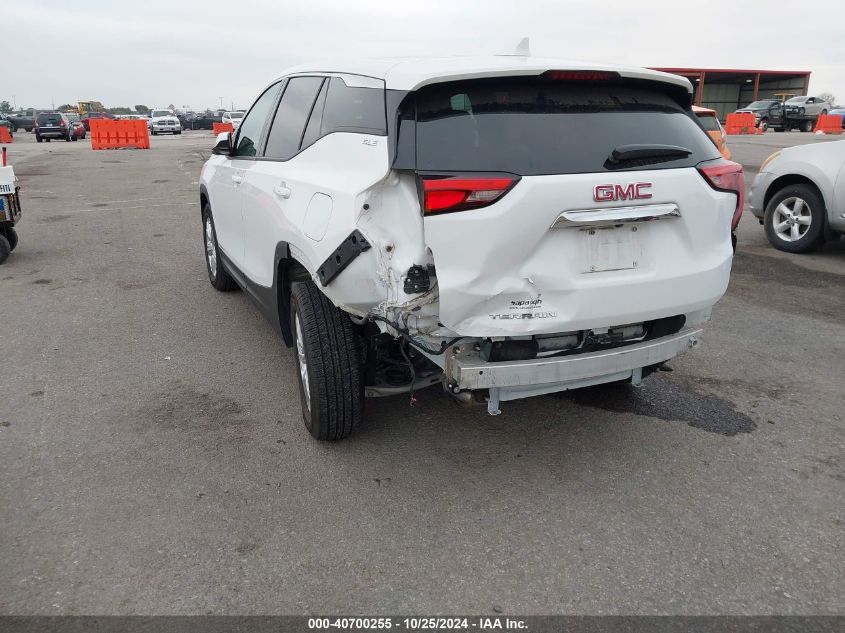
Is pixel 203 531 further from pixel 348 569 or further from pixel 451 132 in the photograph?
pixel 451 132

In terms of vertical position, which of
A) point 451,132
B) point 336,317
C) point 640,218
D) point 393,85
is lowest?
point 336,317

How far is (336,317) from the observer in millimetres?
3428

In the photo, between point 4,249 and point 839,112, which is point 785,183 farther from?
point 839,112

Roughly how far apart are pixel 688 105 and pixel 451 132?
149 cm

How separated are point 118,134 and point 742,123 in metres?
32.9

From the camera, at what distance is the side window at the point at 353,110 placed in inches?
123

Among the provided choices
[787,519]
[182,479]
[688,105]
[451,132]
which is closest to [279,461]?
[182,479]

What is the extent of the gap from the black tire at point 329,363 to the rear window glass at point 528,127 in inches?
40.0

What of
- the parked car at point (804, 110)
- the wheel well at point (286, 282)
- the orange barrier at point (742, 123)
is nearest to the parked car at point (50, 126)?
the orange barrier at point (742, 123)

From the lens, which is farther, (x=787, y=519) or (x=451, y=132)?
(x=787, y=519)

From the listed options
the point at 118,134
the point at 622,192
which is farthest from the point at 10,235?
the point at 118,134

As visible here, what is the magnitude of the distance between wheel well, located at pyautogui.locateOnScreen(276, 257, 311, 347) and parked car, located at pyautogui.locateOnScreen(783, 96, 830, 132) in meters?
45.2

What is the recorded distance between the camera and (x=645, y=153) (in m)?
3.04

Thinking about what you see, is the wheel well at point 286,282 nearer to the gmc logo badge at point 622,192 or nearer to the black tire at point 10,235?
the gmc logo badge at point 622,192
